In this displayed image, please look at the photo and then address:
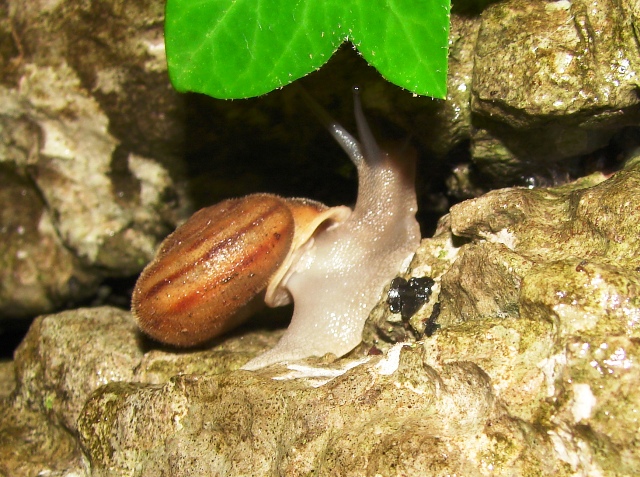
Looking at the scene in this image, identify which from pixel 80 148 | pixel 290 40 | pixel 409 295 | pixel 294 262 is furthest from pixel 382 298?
pixel 80 148

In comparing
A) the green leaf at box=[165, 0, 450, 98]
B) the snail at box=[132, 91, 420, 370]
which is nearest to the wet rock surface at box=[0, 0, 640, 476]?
the snail at box=[132, 91, 420, 370]

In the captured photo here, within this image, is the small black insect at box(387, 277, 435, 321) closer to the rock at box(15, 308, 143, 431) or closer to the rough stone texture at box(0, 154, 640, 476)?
the rough stone texture at box(0, 154, 640, 476)

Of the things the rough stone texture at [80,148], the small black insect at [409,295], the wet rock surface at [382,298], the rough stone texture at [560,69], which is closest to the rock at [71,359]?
the wet rock surface at [382,298]

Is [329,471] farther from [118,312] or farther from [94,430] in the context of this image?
[118,312]

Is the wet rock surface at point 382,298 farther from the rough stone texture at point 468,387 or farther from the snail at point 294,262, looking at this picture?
the snail at point 294,262

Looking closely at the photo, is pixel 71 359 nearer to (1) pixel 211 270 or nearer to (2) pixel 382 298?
(1) pixel 211 270

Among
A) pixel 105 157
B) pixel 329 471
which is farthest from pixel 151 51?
pixel 329 471
